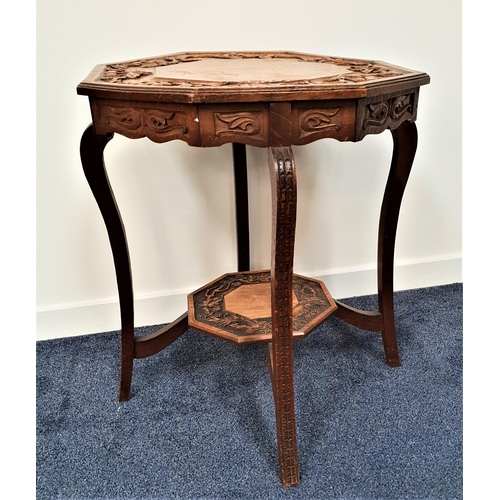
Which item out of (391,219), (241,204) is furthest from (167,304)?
(391,219)

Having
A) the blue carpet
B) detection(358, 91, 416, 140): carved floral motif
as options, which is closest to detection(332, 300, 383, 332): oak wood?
the blue carpet

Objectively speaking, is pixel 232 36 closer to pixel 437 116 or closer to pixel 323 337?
pixel 437 116

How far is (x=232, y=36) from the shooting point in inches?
66.1

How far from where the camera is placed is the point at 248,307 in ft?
4.94

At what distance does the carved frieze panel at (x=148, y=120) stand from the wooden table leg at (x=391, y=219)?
619 mm

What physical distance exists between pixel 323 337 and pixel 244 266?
0.40 m

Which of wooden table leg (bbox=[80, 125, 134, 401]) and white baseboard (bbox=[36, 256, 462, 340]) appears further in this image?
white baseboard (bbox=[36, 256, 462, 340])

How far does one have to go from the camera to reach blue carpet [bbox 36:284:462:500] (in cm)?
123

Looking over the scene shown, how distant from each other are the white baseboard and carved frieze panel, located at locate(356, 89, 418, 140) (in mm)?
974

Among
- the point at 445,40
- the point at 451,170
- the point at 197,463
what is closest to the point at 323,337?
the point at 197,463

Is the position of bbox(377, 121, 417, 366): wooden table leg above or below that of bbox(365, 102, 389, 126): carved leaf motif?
below

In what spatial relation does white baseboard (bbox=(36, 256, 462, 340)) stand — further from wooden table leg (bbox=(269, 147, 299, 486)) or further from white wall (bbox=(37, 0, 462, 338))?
wooden table leg (bbox=(269, 147, 299, 486))

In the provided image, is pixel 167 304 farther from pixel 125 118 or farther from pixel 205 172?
pixel 125 118

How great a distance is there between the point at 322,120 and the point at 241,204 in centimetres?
78
